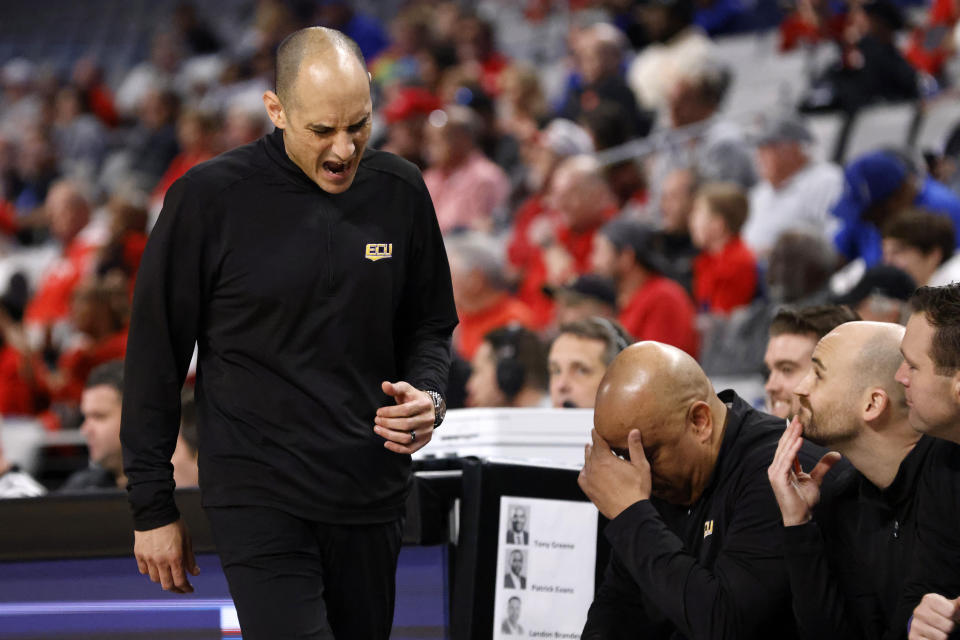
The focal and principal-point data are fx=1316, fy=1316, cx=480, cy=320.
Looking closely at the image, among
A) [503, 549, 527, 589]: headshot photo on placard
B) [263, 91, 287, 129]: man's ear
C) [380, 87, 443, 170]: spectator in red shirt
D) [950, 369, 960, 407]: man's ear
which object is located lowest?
[503, 549, 527, 589]: headshot photo on placard

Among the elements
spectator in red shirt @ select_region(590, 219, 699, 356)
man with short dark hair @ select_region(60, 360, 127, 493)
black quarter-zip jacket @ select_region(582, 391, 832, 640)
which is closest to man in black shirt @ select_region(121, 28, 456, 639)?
black quarter-zip jacket @ select_region(582, 391, 832, 640)

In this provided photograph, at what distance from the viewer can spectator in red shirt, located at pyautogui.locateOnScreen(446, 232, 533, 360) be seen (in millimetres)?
6605

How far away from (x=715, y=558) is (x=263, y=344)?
1.15 metres

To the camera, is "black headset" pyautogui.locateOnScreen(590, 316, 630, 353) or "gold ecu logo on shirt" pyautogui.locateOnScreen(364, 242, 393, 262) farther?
"black headset" pyautogui.locateOnScreen(590, 316, 630, 353)

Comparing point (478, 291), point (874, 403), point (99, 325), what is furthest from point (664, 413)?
point (99, 325)

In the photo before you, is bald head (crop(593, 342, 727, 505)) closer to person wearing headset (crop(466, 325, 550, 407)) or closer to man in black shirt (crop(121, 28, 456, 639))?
man in black shirt (crop(121, 28, 456, 639))

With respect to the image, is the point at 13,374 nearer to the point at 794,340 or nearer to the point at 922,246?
the point at 922,246

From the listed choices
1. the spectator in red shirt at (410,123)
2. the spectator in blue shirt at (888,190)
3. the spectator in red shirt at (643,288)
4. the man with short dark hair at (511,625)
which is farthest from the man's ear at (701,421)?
the spectator in red shirt at (410,123)

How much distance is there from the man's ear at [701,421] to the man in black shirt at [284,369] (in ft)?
2.11

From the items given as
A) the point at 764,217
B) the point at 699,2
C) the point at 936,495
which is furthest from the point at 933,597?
the point at 699,2

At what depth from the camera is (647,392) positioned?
9.84ft

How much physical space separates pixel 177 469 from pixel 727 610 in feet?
7.58

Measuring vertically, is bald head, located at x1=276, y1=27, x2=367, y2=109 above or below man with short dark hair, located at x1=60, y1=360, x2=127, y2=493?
above

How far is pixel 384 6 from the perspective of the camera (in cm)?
1473
